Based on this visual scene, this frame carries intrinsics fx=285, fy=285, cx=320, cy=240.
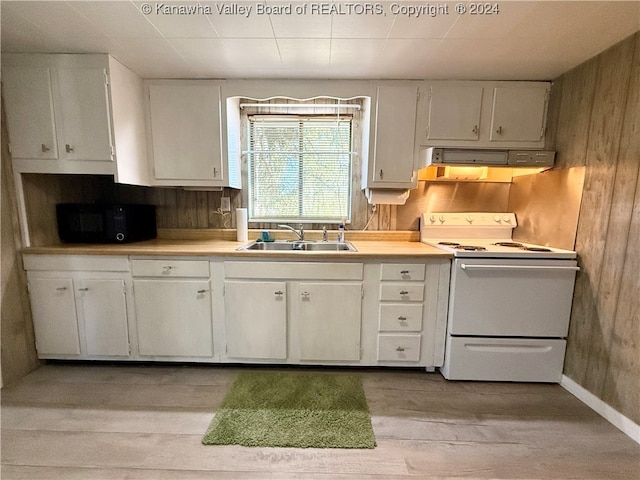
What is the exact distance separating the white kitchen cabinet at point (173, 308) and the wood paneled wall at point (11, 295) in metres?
0.78

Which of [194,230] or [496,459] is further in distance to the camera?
[194,230]

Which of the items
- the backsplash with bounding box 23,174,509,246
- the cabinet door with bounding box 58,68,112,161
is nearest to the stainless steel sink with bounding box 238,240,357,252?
the backsplash with bounding box 23,174,509,246

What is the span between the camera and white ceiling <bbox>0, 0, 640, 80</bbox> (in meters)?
1.43

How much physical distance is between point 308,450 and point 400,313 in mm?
1030

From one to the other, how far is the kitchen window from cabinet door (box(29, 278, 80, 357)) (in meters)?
1.48

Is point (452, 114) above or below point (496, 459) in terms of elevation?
above

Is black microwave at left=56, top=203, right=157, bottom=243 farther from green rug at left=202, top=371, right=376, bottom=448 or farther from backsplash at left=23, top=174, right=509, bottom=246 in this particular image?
green rug at left=202, top=371, right=376, bottom=448

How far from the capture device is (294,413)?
1.69 m

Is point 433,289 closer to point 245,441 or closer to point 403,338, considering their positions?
point 403,338

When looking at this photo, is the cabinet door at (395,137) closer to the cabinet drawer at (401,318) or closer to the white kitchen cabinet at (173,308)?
the cabinet drawer at (401,318)

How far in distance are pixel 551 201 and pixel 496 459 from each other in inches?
70.1

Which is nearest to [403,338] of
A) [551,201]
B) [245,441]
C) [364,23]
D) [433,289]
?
[433,289]

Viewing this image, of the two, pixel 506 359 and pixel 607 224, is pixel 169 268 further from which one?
pixel 607 224

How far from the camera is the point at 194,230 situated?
2.61m
